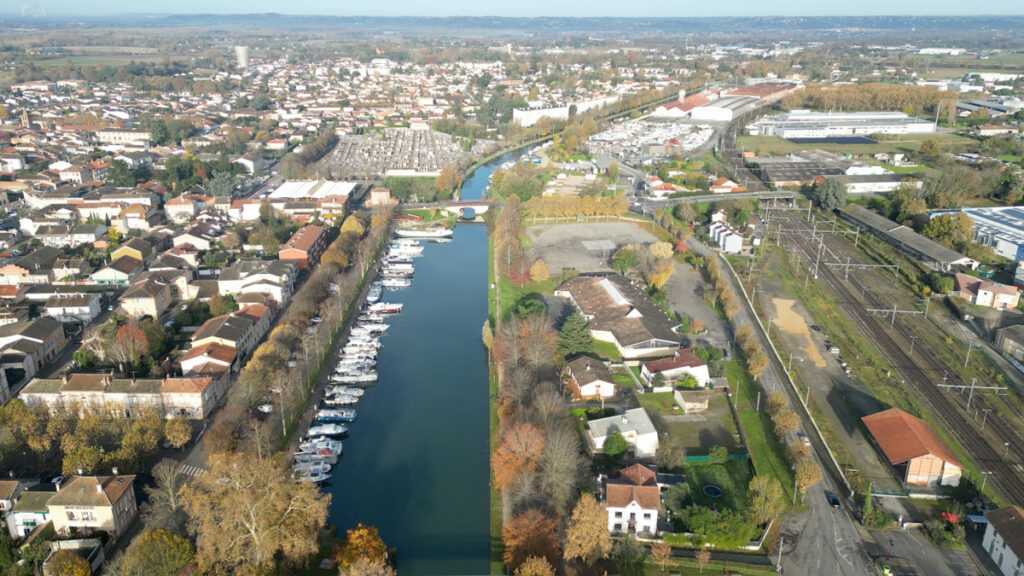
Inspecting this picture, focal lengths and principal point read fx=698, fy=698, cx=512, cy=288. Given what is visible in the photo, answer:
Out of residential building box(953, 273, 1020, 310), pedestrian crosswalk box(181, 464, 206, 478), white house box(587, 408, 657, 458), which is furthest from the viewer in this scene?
residential building box(953, 273, 1020, 310)

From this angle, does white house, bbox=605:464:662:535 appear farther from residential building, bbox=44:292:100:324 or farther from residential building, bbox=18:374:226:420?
residential building, bbox=44:292:100:324

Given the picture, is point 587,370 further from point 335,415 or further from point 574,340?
point 335,415

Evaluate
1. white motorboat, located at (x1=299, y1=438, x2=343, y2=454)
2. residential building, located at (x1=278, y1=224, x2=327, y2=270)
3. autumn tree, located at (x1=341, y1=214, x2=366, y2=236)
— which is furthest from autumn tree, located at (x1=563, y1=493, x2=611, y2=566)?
autumn tree, located at (x1=341, y1=214, x2=366, y2=236)

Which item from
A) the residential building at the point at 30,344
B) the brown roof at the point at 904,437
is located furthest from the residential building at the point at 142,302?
the brown roof at the point at 904,437

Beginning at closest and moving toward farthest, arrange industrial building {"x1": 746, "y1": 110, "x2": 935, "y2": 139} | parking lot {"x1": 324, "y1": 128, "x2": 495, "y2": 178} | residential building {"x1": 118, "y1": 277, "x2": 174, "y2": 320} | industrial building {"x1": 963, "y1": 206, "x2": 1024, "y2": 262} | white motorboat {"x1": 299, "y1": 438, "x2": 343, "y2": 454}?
white motorboat {"x1": 299, "y1": 438, "x2": 343, "y2": 454} < residential building {"x1": 118, "y1": 277, "x2": 174, "y2": 320} < industrial building {"x1": 963, "y1": 206, "x2": 1024, "y2": 262} < parking lot {"x1": 324, "y1": 128, "x2": 495, "y2": 178} < industrial building {"x1": 746, "y1": 110, "x2": 935, "y2": 139}

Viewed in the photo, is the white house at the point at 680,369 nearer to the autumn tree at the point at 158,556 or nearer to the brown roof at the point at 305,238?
the autumn tree at the point at 158,556
